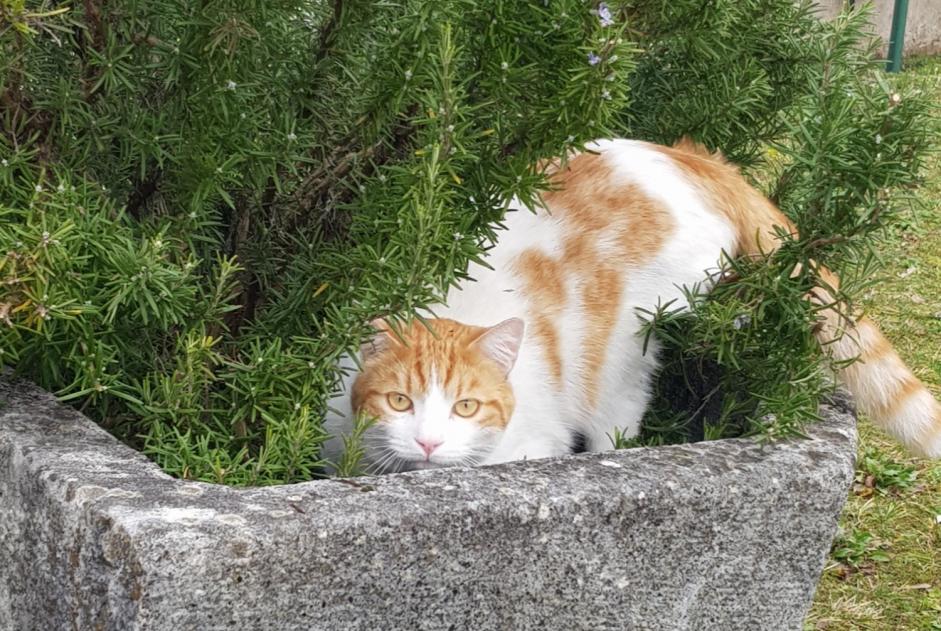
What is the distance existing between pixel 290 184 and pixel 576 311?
61cm

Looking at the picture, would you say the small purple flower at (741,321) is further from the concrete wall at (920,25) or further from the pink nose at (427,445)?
the concrete wall at (920,25)

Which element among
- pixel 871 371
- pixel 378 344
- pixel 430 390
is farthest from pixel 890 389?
pixel 378 344

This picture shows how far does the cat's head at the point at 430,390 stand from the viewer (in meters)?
2.12

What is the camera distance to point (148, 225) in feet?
5.76

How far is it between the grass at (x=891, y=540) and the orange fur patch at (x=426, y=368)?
691mm

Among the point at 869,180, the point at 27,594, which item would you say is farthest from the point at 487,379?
the point at 27,594

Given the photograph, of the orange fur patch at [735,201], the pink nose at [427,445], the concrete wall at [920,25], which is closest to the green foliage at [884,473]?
the orange fur patch at [735,201]

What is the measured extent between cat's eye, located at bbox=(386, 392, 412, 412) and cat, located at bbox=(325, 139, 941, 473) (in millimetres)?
80

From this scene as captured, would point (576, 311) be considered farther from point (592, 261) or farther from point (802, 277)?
point (802, 277)

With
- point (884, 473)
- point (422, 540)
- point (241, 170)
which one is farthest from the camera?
point (884, 473)

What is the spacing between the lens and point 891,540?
300cm

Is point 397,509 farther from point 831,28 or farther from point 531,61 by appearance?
point 831,28

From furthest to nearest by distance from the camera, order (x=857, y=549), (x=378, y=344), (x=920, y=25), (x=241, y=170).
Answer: (x=920, y=25) → (x=857, y=549) → (x=378, y=344) → (x=241, y=170)

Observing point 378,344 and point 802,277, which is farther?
point 378,344
